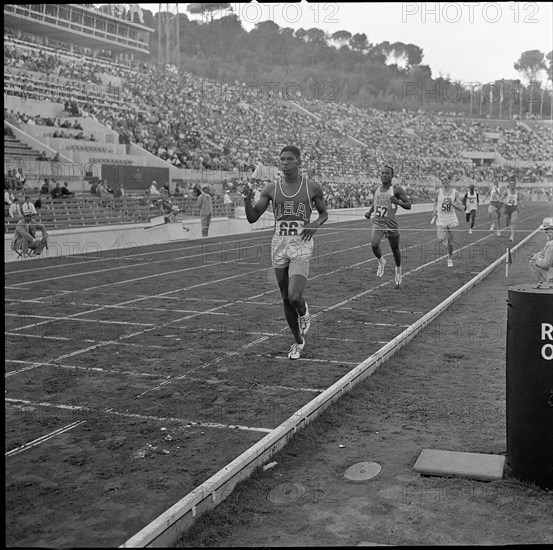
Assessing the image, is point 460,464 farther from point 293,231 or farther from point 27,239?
point 27,239

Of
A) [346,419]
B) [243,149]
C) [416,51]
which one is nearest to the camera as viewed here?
[346,419]

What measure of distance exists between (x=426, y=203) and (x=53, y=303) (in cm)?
4293

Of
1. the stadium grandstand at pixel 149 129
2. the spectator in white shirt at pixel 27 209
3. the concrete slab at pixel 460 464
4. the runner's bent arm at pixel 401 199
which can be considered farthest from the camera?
the stadium grandstand at pixel 149 129

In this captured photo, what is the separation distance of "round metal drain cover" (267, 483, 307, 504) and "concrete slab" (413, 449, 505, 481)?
751mm

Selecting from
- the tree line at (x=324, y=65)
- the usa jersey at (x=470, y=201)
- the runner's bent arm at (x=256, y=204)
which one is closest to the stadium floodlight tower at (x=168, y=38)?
the tree line at (x=324, y=65)

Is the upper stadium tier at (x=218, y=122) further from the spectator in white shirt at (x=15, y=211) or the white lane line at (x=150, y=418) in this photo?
the white lane line at (x=150, y=418)

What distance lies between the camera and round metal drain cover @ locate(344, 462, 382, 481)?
4551 millimetres

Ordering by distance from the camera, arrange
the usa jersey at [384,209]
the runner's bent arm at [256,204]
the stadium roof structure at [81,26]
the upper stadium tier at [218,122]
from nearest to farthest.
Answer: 1. the runner's bent arm at [256,204]
2. the usa jersey at [384,209]
3. the upper stadium tier at [218,122]
4. the stadium roof structure at [81,26]

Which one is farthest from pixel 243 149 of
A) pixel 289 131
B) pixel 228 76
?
pixel 228 76

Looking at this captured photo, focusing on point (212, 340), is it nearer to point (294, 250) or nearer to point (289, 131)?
point (294, 250)

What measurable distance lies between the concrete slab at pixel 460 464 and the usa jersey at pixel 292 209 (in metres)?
3.26

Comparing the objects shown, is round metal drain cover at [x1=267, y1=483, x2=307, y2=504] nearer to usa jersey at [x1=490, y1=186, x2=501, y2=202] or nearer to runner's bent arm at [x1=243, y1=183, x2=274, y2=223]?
runner's bent arm at [x1=243, y1=183, x2=274, y2=223]

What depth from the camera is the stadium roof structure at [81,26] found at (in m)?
44.8

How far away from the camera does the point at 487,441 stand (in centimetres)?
514
